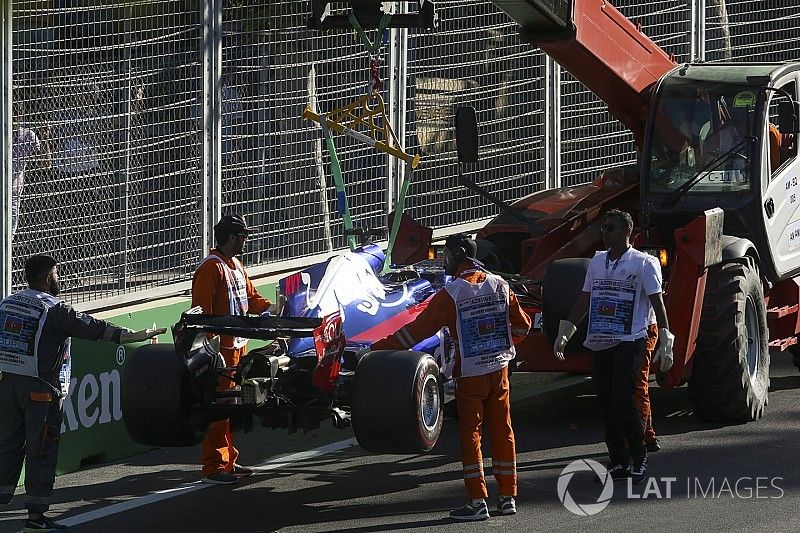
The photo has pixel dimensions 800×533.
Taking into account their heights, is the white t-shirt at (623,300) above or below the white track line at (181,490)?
above

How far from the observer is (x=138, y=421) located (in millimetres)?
8891

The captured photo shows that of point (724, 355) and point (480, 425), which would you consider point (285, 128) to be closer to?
point (724, 355)

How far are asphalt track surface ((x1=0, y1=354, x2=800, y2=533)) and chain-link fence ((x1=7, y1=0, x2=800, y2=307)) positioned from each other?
195 cm

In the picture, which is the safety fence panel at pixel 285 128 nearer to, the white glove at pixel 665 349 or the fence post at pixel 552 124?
the fence post at pixel 552 124

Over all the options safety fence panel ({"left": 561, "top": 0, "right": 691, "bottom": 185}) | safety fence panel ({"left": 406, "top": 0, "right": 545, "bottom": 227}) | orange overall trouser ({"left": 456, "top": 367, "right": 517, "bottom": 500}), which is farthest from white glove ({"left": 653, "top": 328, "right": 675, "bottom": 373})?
safety fence panel ({"left": 561, "top": 0, "right": 691, "bottom": 185})

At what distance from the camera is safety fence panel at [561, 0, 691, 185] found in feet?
55.1

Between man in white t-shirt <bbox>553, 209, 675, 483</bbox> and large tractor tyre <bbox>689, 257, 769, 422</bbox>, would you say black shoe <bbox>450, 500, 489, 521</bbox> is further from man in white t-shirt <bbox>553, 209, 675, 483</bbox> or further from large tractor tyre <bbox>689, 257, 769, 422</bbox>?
large tractor tyre <bbox>689, 257, 769, 422</bbox>

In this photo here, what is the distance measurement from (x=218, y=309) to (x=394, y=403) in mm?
1784

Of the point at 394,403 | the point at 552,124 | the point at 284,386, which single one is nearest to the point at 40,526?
the point at 284,386

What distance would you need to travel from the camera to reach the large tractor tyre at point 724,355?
34.6ft

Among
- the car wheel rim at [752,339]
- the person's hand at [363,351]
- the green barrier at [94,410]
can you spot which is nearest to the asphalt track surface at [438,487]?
the green barrier at [94,410]

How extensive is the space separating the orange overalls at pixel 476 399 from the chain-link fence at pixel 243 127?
11.6ft

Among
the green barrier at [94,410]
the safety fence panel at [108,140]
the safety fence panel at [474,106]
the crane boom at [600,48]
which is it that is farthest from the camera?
the safety fence panel at [474,106]

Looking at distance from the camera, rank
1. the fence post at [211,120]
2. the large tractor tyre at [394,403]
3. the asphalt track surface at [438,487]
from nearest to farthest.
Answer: the large tractor tyre at [394,403] < the asphalt track surface at [438,487] < the fence post at [211,120]
